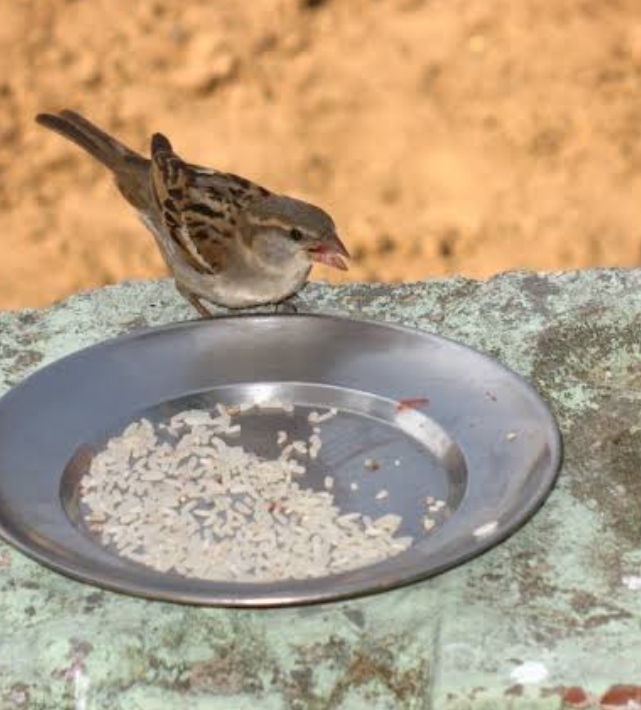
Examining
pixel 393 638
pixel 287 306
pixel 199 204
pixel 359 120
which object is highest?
pixel 393 638

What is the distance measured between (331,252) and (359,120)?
10.1 feet

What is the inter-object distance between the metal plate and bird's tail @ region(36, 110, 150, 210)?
910mm

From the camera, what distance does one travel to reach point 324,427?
144 inches

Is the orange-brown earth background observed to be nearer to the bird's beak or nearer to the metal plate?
the bird's beak

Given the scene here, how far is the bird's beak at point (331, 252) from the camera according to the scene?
13.7ft

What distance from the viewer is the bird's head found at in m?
4.20

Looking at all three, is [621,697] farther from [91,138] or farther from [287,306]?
[91,138]

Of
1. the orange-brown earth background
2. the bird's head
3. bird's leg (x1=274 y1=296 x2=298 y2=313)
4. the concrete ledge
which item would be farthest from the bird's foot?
the orange-brown earth background

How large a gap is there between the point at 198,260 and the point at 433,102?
120 inches

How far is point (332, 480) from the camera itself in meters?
3.47

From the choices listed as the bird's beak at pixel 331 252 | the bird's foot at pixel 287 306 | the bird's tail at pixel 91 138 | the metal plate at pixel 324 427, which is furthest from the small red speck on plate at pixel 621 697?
the bird's tail at pixel 91 138

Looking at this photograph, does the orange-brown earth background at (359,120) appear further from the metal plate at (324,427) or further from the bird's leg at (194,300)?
the metal plate at (324,427)

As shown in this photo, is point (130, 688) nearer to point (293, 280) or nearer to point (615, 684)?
point (615, 684)

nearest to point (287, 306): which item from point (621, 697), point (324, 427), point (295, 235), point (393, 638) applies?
point (295, 235)
